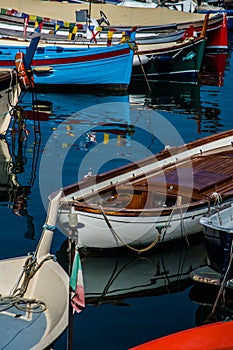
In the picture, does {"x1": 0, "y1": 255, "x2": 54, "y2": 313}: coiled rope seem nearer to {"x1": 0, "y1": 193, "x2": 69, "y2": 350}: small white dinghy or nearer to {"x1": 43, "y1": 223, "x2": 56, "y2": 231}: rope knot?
{"x1": 0, "y1": 193, "x2": 69, "y2": 350}: small white dinghy

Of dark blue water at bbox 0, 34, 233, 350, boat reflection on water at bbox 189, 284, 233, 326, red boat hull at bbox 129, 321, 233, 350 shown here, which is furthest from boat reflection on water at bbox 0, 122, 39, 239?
red boat hull at bbox 129, 321, 233, 350

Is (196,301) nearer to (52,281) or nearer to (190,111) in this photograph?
(52,281)

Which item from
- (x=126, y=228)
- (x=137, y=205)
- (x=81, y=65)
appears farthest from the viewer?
(x=81, y=65)

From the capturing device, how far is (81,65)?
30.3 meters

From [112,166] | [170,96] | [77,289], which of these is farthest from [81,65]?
[77,289]

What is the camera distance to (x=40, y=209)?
669 inches

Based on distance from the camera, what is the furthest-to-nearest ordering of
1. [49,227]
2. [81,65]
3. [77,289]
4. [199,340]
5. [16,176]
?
[81,65]
[16,176]
[49,227]
[77,289]
[199,340]

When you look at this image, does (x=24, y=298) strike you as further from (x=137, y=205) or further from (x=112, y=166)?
(x=112, y=166)

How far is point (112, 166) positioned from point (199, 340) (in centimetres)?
1115

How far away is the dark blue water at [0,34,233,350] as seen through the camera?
12414 millimetres

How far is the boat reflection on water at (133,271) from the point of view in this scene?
13422 millimetres

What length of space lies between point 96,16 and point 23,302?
3319 centimetres

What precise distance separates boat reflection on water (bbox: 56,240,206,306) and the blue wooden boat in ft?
51.0

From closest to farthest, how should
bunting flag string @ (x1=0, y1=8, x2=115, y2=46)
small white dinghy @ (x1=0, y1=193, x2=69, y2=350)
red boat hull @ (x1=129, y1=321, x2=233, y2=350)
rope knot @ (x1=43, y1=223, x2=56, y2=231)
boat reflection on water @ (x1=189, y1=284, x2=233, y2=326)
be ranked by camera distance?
1. red boat hull @ (x1=129, y1=321, x2=233, y2=350)
2. small white dinghy @ (x1=0, y1=193, x2=69, y2=350)
3. rope knot @ (x1=43, y1=223, x2=56, y2=231)
4. boat reflection on water @ (x1=189, y1=284, x2=233, y2=326)
5. bunting flag string @ (x1=0, y1=8, x2=115, y2=46)
